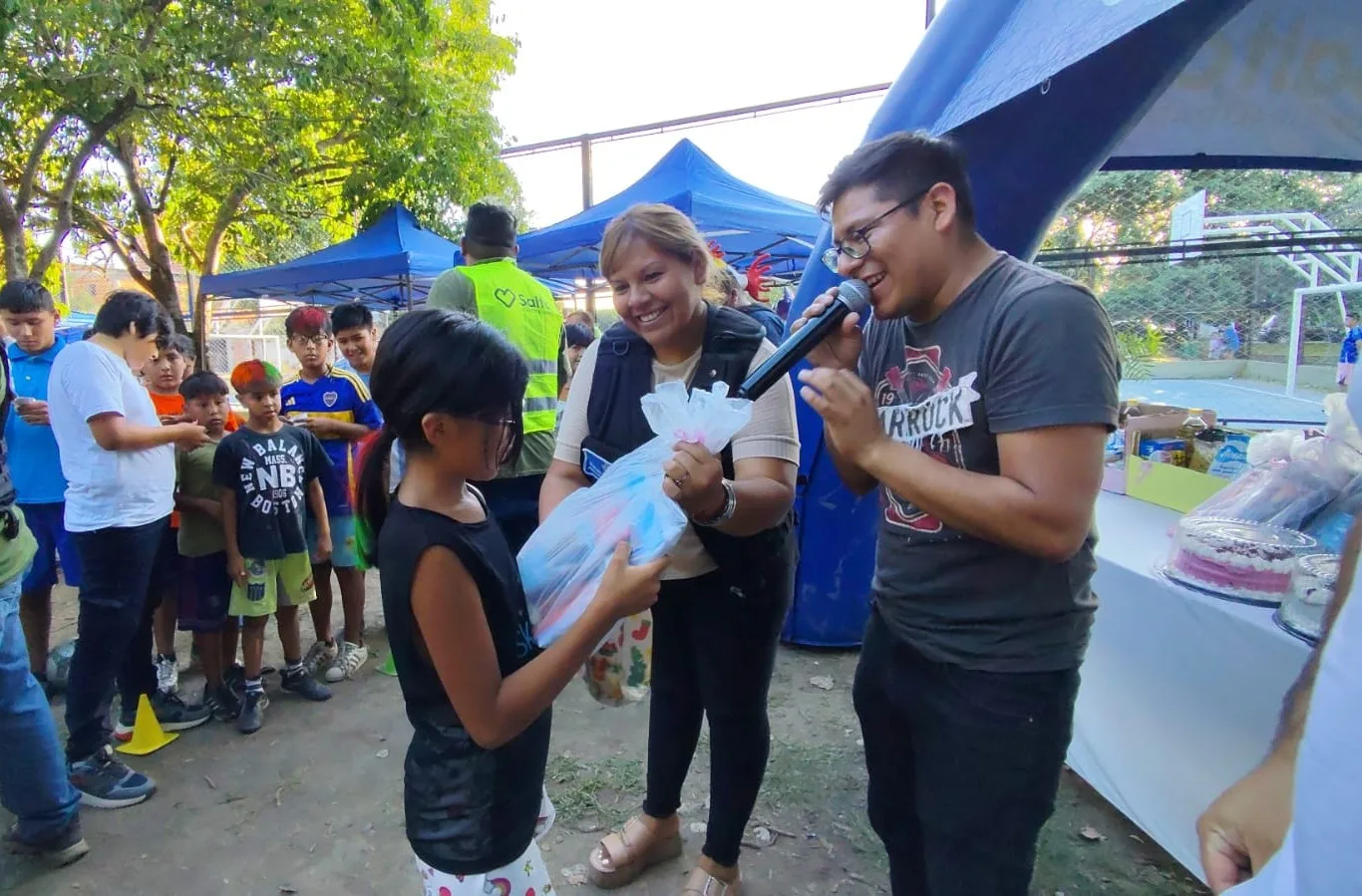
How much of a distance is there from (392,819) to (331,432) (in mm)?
1820

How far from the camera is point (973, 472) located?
1.16 m

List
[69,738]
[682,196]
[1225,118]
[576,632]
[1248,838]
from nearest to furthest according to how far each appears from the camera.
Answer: [1248,838], [576,632], [69,738], [1225,118], [682,196]

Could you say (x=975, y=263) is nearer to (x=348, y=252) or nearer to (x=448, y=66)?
(x=348, y=252)

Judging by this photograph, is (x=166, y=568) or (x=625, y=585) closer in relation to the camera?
(x=625, y=585)

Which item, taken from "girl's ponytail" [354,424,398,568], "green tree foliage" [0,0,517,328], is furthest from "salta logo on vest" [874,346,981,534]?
"green tree foliage" [0,0,517,328]

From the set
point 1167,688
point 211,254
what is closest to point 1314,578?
point 1167,688

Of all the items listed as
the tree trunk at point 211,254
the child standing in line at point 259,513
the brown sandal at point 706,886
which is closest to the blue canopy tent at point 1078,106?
the brown sandal at point 706,886

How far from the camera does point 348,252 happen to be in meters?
8.60

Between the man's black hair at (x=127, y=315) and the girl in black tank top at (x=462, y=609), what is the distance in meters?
1.94

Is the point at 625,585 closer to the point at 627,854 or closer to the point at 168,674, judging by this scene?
the point at 627,854

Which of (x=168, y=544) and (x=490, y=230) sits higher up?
(x=490, y=230)

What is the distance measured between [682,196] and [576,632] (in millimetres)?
5693

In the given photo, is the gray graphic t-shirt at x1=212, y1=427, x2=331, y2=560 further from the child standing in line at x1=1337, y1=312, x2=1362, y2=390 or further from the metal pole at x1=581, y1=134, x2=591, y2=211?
the metal pole at x1=581, y1=134, x2=591, y2=211

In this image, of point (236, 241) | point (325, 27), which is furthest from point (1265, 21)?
point (236, 241)
